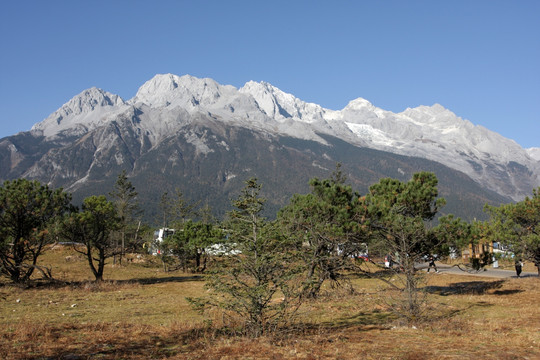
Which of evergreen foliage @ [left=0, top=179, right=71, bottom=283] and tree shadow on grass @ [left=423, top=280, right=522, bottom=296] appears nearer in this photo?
tree shadow on grass @ [left=423, top=280, right=522, bottom=296]

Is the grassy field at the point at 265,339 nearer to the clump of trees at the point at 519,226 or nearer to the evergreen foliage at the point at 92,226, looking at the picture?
the clump of trees at the point at 519,226

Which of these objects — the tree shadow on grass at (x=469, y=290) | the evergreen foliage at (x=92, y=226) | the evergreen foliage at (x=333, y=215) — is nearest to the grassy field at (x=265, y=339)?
the tree shadow on grass at (x=469, y=290)

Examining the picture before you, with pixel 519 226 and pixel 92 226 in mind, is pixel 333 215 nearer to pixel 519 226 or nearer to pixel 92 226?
pixel 519 226

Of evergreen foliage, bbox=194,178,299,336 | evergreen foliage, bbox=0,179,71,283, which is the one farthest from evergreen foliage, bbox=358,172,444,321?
evergreen foliage, bbox=0,179,71,283

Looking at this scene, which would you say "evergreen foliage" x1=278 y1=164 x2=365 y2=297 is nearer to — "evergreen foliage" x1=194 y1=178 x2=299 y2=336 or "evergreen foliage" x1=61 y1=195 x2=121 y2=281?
"evergreen foliage" x1=194 y1=178 x2=299 y2=336

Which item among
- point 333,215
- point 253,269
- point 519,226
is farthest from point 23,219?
point 519,226

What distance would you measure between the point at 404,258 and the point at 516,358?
17.4 ft

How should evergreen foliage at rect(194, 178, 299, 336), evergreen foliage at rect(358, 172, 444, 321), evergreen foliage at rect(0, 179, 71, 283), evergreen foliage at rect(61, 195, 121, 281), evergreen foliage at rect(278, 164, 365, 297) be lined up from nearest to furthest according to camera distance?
1. evergreen foliage at rect(194, 178, 299, 336)
2. evergreen foliage at rect(278, 164, 365, 297)
3. evergreen foliage at rect(358, 172, 444, 321)
4. evergreen foliage at rect(0, 179, 71, 283)
5. evergreen foliage at rect(61, 195, 121, 281)

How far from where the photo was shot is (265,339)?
10289 millimetres

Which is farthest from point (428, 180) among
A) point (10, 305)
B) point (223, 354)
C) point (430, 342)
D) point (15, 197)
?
point (15, 197)

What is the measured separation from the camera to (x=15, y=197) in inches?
1028

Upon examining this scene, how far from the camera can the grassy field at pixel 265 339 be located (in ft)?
31.4

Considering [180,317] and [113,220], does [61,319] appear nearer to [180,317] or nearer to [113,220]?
[180,317]

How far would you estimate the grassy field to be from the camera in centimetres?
958
